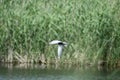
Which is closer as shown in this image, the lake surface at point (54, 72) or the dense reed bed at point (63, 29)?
the lake surface at point (54, 72)

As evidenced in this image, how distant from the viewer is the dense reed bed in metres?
12.6

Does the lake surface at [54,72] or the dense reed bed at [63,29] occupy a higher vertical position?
the dense reed bed at [63,29]

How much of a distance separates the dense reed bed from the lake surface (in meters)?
0.21

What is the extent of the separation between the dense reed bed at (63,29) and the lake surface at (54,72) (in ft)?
0.70

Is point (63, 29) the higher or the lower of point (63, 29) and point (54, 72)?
the higher

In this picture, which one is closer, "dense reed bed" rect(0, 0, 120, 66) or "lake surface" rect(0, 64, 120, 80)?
"lake surface" rect(0, 64, 120, 80)

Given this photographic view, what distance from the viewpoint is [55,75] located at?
38.3ft

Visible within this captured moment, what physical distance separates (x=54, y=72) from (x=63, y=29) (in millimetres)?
1290

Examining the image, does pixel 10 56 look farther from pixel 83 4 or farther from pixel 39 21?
pixel 83 4

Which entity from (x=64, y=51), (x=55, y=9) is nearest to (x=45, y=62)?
(x=64, y=51)

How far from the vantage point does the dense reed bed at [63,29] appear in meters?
12.6

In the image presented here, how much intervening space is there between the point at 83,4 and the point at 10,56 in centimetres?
252

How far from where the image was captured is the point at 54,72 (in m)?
12.1

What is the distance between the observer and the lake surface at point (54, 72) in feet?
37.4
